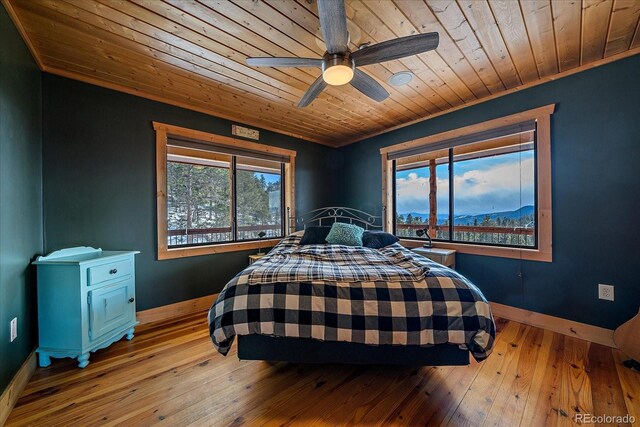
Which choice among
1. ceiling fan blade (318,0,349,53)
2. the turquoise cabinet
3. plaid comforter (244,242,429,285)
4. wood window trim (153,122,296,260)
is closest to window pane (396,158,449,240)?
plaid comforter (244,242,429,285)

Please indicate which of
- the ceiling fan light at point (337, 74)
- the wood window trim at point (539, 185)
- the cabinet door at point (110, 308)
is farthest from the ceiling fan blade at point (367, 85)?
the cabinet door at point (110, 308)

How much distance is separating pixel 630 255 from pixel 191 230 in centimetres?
444

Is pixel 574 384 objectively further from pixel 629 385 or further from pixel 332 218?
pixel 332 218

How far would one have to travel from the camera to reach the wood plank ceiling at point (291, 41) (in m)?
1.56

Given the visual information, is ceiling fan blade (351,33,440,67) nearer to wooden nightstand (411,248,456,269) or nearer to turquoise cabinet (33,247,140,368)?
wooden nightstand (411,248,456,269)

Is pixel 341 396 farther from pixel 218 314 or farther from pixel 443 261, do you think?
pixel 443 261

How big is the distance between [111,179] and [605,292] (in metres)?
4.79

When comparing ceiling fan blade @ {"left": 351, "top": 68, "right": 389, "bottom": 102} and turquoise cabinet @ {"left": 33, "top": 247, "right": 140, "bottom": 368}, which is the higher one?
ceiling fan blade @ {"left": 351, "top": 68, "right": 389, "bottom": 102}

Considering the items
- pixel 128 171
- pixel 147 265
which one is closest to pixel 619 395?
pixel 147 265

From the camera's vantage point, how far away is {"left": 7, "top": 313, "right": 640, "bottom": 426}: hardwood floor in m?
1.40

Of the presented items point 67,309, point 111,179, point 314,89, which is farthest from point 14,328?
point 314,89

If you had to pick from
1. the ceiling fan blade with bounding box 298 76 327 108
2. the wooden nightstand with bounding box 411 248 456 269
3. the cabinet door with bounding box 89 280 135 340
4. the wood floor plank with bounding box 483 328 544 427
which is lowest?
the wood floor plank with bounding box 483 328 544 427

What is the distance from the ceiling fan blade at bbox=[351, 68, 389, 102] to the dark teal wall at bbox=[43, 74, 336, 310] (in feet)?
6.90

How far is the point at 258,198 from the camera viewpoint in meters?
3.77
